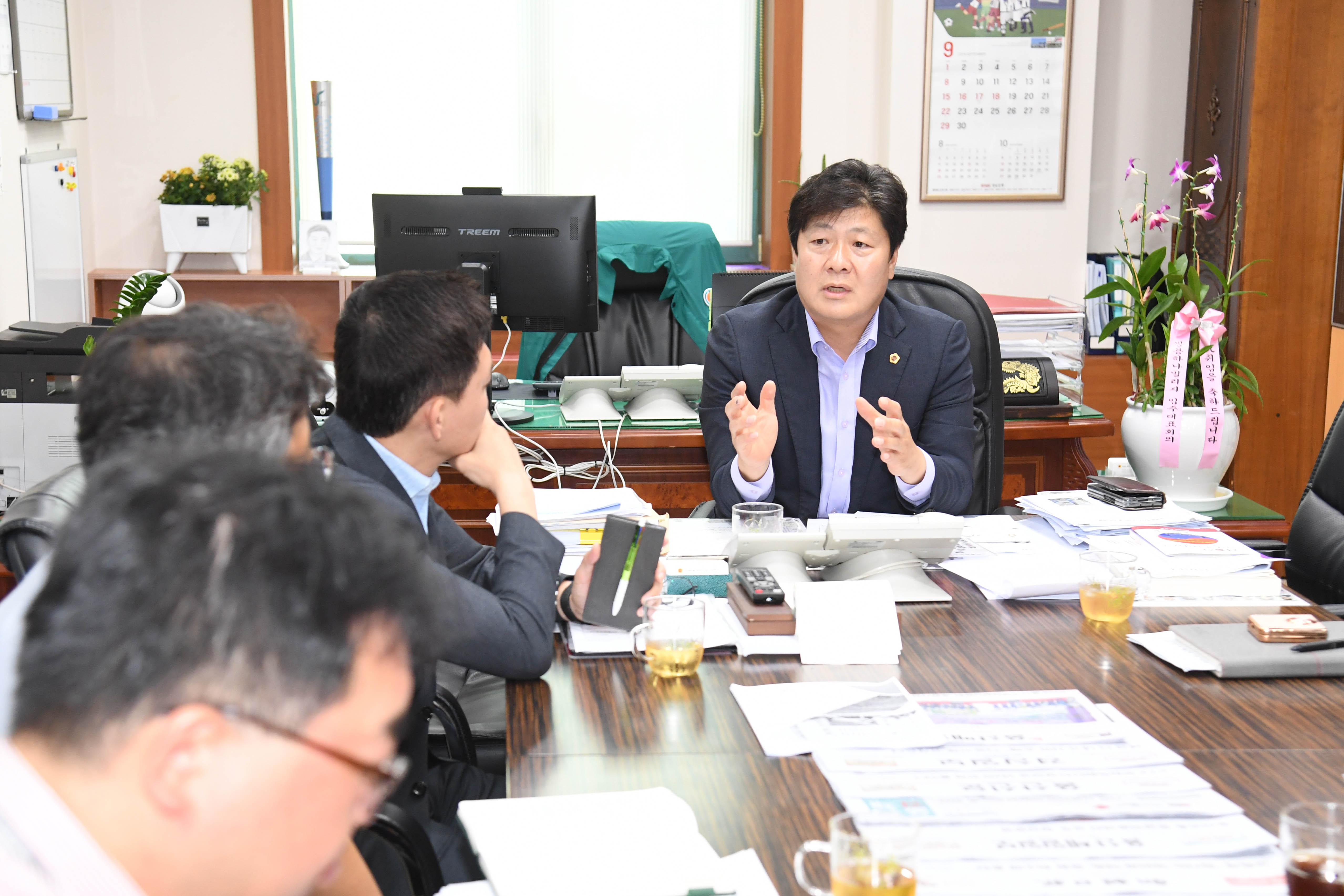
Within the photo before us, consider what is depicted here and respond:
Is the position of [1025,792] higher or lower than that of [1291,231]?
lower

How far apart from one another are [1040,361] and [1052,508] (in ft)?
2.81

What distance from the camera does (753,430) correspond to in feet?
6.86

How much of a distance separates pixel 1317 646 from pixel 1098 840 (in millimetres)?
631

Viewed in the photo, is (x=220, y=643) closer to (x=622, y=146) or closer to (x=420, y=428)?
(x=420, y=428)

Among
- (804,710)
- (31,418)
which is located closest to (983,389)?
(804,710)

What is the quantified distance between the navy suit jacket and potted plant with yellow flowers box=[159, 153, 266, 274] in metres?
2.79

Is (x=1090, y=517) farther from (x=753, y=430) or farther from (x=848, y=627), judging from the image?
(x=848, y=627)

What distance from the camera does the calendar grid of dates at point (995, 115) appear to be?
4.46 metres

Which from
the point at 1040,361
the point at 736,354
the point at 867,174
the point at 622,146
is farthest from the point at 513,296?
the point at 622,146

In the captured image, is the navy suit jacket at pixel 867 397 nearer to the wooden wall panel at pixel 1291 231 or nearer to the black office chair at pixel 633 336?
the black office chair at pixel 633 336

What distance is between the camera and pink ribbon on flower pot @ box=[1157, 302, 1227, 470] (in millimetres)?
2375

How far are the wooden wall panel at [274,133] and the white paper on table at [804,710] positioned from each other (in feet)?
12.0

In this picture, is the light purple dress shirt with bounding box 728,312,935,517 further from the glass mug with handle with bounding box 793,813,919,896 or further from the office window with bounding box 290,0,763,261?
the office window with bounding box 290,0,763,261

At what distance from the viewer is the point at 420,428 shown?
161 cm
